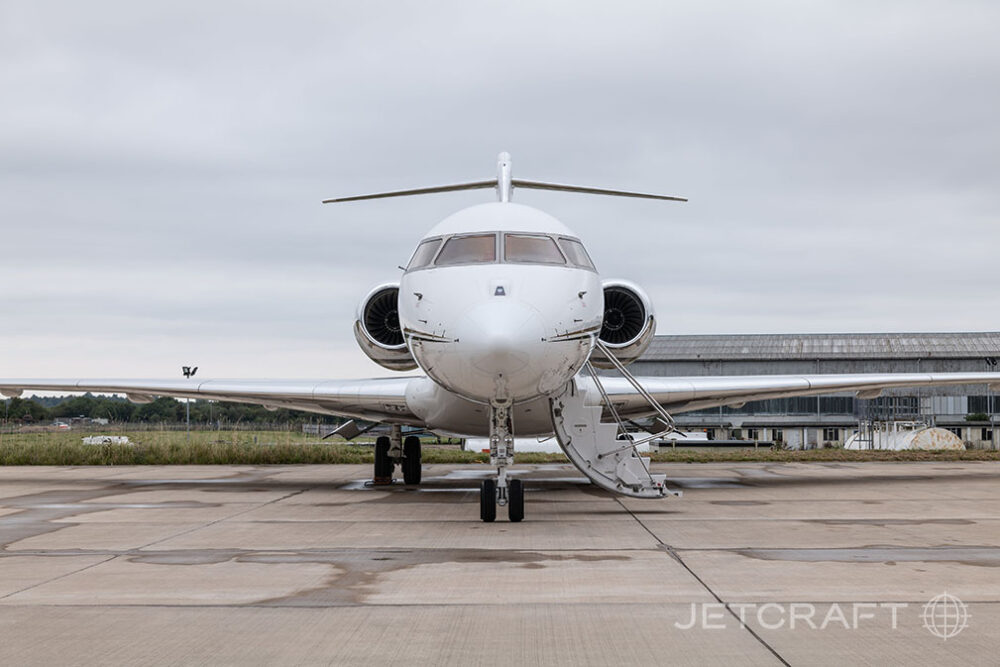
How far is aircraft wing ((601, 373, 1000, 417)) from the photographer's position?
51.6 ft

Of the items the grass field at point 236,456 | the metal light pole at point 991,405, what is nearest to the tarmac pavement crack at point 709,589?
the grass field at point 236,456

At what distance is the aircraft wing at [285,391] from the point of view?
15.2 m

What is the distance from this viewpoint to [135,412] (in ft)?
322

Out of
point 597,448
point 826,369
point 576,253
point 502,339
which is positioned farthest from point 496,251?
point 826,369

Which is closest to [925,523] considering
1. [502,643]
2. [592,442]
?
[592,442]

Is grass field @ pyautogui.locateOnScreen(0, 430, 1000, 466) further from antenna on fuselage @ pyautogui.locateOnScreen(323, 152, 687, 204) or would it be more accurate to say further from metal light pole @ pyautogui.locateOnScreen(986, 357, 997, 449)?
metal light pole @ pyautogui.locateOnScreen(986, 357, 997, 449)

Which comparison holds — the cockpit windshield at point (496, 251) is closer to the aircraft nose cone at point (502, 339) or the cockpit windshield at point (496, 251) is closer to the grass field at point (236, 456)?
the aircraft nose cone at point (502, 339)

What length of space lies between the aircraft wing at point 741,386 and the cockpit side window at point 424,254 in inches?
180

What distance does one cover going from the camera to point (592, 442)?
12.5 meters

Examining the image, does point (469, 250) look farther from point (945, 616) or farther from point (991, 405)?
point (991, 405)

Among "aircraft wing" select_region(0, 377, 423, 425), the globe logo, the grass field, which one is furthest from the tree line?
the globe logo

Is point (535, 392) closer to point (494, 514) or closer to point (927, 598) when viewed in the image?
point (494, 514)

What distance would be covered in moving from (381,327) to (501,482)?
4277mm

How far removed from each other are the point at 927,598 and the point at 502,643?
2821 millimetres
